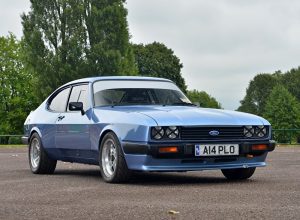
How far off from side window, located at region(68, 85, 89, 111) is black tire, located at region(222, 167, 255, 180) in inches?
88.5

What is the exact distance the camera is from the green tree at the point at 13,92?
65481 mm

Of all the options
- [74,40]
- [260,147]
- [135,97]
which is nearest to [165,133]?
[260,147]

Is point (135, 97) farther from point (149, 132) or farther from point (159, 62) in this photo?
point (159, 62)

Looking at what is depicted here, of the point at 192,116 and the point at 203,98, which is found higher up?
the point at 203,98

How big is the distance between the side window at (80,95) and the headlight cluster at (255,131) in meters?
2.44

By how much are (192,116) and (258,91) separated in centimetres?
8758

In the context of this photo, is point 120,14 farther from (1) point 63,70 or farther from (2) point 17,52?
(2) point 17,52

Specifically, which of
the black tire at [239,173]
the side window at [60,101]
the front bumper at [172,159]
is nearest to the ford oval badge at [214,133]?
the front bumper at [172,159]

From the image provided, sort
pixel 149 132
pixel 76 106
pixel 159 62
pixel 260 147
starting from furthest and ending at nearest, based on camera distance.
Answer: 1. pixel 159 62
2. pixel 76 106
3. pixel 260 147
4. pixel 149 132

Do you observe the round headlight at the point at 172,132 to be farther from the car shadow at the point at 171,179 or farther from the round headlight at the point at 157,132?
the car shadow at the point at 171,179

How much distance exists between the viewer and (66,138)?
406 inches

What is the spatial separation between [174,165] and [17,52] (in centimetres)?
6139

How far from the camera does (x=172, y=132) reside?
27.5 feet

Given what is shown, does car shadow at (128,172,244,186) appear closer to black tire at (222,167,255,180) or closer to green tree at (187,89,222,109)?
black tire at (222,167,255,180)
